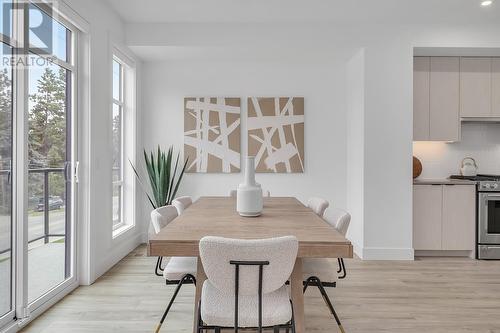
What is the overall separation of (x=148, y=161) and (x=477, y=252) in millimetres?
4222

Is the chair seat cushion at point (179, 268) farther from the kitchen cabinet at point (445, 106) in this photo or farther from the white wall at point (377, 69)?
the kitchen cabinet at point (445, 106)

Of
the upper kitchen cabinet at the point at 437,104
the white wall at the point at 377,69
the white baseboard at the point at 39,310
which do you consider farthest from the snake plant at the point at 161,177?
the upper kitchen cabinet at the point at 437,104

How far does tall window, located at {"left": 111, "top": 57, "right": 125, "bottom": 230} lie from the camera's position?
14.4 feet

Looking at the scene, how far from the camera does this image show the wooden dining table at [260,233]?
5.52ft

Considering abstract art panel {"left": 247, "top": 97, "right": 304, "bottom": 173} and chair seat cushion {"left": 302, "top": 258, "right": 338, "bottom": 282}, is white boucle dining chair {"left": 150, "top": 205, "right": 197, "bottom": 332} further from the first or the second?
abstract art panel {"left": 247, "top": 97, "right": 304, "bottom": 173}

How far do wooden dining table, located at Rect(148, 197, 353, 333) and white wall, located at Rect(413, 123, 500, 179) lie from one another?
290 centimetres

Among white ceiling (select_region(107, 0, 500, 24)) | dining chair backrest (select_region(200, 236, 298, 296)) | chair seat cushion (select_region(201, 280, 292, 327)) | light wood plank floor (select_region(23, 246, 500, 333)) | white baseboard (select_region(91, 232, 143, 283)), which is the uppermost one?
white ceiling (select_region(107, 0, 500, 24))

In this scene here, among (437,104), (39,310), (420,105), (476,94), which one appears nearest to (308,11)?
(420,105)

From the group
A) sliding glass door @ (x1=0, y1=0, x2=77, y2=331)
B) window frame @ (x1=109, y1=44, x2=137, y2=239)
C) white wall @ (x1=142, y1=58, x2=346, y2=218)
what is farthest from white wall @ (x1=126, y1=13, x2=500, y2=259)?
sliding glass door @ (x1=0, y1=0, x2=77, y2=331)

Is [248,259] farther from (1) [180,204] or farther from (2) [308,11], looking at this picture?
(2) [308,11]

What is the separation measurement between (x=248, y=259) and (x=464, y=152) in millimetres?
4368

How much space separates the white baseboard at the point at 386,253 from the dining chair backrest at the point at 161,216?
2464 millimetres

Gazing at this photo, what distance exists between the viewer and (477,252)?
4.26m

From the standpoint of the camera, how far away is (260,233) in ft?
6.15
